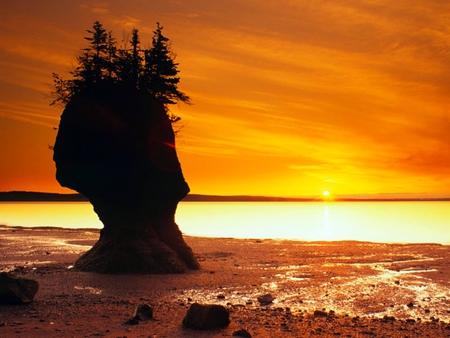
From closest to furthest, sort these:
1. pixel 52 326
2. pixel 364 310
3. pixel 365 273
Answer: pixel 52 326, pixel 364 310, pixel 365 273

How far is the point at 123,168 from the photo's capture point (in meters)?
27.3

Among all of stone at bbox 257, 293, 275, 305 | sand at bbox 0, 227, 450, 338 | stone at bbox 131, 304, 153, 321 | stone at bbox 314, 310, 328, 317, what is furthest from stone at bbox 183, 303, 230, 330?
stone at bbox 257, 293, 275, 305

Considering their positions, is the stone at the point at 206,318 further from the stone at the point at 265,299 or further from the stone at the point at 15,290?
the stone at the point at 15,290

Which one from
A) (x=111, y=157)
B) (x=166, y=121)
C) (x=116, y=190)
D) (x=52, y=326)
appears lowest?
(x=52, y=326)

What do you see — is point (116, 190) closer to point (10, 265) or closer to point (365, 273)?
point (10, 265)

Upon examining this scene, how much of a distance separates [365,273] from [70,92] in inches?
761

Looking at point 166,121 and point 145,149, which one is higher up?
point 166,121

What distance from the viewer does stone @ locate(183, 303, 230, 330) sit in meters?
14.7

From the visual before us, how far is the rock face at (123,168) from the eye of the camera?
87.8 feet

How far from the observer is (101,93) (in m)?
27.4

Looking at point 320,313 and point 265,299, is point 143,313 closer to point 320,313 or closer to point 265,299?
point 265,299

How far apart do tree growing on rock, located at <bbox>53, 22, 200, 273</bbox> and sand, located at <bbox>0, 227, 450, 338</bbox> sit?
7.41 ft

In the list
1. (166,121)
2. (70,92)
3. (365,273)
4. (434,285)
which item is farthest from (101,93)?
(434,285)

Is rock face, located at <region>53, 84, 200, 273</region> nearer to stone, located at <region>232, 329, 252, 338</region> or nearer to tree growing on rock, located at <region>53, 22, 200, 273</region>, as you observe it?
tree growing on rock, located at <region>53, 22, 200, 273</region>
